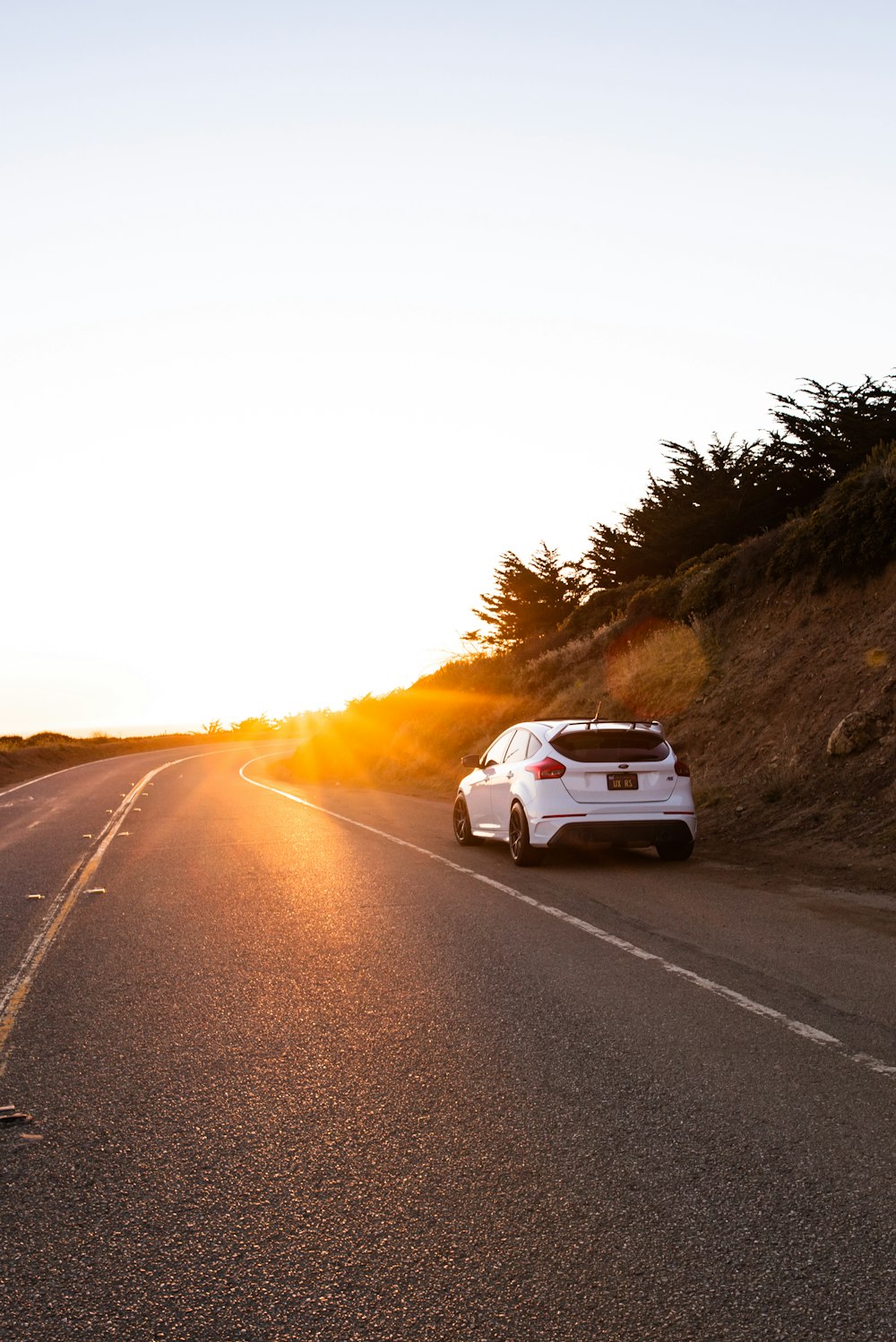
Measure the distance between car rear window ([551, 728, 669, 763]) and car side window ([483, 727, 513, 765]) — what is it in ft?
5.50

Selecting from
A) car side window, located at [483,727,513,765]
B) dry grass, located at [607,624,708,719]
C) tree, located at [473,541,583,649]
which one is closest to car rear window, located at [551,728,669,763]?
car side window, located at [483,727,513,765]

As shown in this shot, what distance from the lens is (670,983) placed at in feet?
21.2

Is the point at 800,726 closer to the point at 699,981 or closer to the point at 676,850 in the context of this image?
the point at 676,850

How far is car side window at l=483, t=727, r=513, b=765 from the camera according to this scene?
1396cm

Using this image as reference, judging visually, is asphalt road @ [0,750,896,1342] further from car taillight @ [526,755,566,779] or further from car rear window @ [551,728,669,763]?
car rear window @ [551,728,669,763]

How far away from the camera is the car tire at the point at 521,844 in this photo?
12117 millimetres

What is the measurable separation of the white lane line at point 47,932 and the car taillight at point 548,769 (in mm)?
5077

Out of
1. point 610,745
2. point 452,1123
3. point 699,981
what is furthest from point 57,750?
point 452,1123

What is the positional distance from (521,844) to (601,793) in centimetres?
114

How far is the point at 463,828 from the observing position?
14781mm

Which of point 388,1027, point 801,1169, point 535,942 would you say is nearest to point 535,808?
point 535,942

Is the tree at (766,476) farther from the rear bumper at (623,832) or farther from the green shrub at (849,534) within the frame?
the rear bumper at (623,832)

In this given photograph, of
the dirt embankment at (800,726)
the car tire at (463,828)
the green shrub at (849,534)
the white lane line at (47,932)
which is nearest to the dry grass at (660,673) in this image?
the dirt embankment at (800,726)

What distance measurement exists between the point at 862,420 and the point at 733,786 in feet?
51.0
